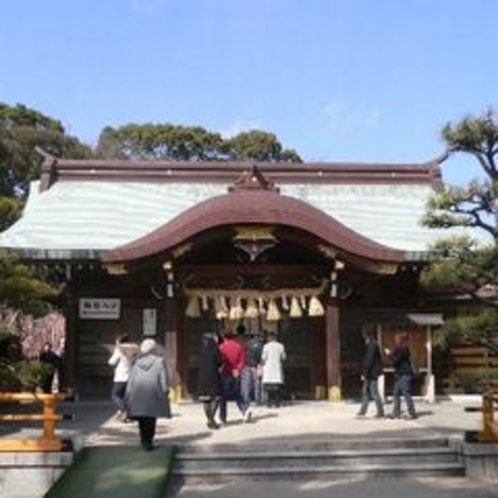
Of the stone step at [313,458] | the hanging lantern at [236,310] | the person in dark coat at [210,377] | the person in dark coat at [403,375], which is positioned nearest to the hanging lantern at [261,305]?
the hanging lantern at [236,310]

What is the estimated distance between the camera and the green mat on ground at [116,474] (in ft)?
34.8

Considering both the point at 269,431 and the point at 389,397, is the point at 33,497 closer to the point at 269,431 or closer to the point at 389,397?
the point at 269,431

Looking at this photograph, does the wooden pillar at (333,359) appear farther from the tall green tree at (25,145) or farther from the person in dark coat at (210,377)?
the tall green tree at (25,145)

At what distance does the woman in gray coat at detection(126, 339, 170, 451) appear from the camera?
12164 millimetres

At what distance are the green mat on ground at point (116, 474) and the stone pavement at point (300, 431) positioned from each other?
440 millimetres

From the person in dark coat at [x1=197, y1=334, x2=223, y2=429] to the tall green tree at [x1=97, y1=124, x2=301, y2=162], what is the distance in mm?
42942

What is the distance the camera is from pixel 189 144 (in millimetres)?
57656

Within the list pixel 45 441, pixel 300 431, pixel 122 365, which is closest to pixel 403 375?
pixel 300 431

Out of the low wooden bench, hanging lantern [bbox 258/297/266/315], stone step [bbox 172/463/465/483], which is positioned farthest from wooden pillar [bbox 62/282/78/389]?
the low wooden bench

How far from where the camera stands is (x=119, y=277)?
21.1 m

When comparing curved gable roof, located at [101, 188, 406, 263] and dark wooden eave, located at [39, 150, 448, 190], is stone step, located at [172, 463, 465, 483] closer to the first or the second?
curved gable roof, located at [101, 188, 406, 263]

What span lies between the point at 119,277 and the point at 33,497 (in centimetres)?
1013

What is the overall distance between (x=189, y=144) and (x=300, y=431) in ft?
147

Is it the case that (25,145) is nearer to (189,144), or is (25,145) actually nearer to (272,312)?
(189,144)
